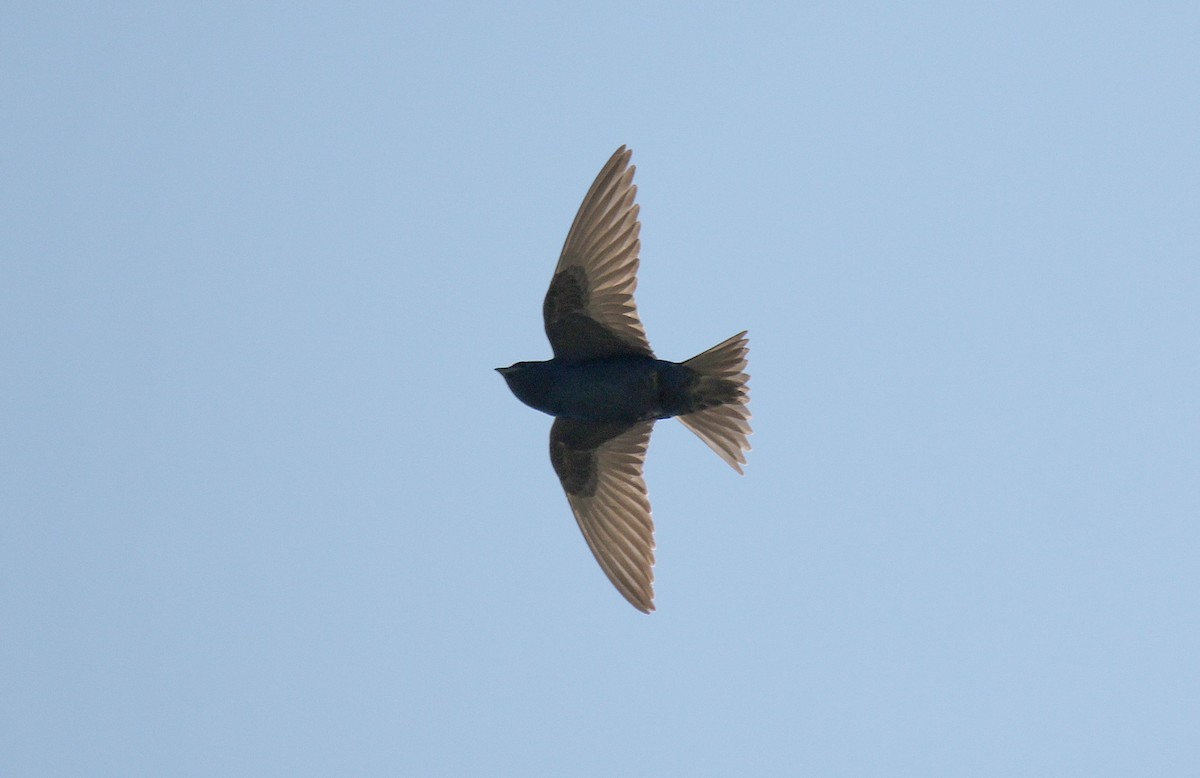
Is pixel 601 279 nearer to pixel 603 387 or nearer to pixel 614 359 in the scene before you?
pixel 614 359

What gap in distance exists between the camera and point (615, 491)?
8711 millimetres

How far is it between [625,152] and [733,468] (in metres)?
1.50

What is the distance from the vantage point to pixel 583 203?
26.8 ft

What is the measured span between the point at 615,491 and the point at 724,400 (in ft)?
2.76

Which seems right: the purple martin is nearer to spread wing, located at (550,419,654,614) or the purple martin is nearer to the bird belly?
the bird belly

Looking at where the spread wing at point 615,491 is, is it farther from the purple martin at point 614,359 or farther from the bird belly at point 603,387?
the bird belly at point 603,387

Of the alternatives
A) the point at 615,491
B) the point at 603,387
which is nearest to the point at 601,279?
the point at 603,387

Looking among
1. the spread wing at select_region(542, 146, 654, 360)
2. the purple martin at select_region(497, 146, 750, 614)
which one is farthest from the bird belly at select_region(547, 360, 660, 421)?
the spread wing at select_region(542, 146, 654, 360)

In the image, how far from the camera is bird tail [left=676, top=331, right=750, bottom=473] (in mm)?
8102

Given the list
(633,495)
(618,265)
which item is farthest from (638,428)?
(618,265)

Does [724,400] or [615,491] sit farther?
[615,491]

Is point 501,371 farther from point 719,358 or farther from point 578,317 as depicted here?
point 719,358

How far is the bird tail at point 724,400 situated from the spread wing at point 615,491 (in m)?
0.40

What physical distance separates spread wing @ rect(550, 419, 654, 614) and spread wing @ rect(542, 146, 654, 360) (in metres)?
0.56
